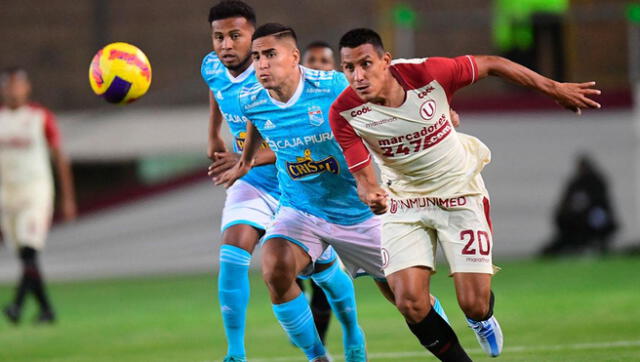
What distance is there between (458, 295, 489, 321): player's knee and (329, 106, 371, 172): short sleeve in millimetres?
954

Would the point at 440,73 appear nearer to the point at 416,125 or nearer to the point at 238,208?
the point at 416,125

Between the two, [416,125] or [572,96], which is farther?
[416,125]

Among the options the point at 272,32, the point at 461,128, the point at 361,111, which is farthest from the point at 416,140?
the point at 461,128

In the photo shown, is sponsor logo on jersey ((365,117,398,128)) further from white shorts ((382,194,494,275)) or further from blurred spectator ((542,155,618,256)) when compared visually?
blurred spectator ((542,155,618,256))

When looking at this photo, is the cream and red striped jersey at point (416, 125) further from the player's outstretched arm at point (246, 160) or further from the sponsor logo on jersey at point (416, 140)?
the player's outstretched arm at point (246, 160)

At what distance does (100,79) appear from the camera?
280 inches

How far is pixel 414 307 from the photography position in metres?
5.96

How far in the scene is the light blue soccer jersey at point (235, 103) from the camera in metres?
7.20

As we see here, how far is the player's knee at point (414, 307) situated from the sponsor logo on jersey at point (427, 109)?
0.98 meters

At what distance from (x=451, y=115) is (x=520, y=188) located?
8888 millimetres

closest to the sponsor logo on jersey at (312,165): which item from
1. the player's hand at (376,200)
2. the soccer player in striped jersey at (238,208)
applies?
the soccer player in striped jersey at (238,208)

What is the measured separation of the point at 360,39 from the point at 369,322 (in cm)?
441

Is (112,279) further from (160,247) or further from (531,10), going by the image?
(531,10)

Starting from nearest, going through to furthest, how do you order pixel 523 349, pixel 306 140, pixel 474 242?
1. pixel 474 242
2. pixel 306 140
3. pixel 523 349
